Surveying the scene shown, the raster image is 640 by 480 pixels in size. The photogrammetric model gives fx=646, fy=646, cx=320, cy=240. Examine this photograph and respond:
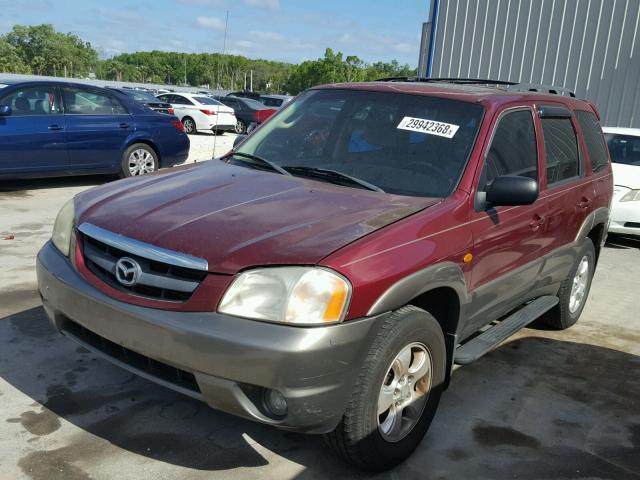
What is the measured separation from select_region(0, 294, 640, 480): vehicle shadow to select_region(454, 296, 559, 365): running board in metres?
0.40

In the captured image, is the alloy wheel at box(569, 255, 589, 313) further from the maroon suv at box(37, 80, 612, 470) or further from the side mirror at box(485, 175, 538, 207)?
the side mirror at box(485, 175, 538, 207)

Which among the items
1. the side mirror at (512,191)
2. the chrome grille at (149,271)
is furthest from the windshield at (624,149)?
the chrome grille at (149,271)

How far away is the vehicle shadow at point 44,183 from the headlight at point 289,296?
7932 mm

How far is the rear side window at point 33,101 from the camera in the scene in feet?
29.3

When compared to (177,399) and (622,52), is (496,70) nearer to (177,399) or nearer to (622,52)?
(622,52)

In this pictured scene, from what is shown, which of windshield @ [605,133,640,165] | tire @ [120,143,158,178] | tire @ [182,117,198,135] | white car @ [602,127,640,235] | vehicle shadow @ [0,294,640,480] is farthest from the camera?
tire @ [182,117,198,135]

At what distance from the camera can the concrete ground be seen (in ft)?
9.78

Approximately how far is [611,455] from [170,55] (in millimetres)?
129359

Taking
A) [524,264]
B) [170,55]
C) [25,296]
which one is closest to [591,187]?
[524,264]

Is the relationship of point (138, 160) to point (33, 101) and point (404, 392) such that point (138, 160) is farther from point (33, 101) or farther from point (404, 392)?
point (404, 392)

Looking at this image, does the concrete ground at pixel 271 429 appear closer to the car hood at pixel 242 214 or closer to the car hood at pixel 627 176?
the car hood at pixel 242 214

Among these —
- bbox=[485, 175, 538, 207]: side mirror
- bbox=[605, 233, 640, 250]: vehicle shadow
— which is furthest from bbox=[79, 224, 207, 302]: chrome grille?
bbox=[605, 233, 640, 250]: vehicle shadow

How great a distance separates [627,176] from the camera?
8.63 metres

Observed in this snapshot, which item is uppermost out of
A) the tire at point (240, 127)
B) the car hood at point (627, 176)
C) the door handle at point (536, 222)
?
the door handle at point (536, 222)
